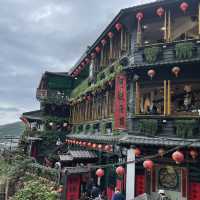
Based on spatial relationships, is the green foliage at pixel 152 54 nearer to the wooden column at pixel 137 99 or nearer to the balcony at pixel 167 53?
the balcony at pixel 167 53

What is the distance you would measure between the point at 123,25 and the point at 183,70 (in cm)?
515

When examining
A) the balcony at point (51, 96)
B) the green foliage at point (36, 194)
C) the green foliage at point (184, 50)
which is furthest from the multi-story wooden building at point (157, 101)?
the balcony at point (51, 96)

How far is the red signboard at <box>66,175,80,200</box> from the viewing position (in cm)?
1431

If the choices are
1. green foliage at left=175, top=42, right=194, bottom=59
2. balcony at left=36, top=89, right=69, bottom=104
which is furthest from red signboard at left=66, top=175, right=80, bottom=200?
balcony at left=36, top=89, right=69, bottom=104

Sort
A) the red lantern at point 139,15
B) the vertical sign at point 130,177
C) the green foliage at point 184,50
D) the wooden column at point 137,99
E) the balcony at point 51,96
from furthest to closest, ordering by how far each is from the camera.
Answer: the balcony at point 51,96
the red lantern at point 139,15
the wooden column at point 137,99
the vertical sign at point 130,177
the green foliage at point 184,50

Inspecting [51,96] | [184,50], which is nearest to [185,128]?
[184,50]

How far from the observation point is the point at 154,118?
45.2 feet

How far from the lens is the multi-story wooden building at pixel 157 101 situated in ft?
41.9

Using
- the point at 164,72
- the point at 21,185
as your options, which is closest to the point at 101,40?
the point at 164,72

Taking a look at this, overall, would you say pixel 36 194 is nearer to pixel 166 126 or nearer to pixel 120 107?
pixel 120 107

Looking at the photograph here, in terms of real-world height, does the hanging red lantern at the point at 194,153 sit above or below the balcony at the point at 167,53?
below

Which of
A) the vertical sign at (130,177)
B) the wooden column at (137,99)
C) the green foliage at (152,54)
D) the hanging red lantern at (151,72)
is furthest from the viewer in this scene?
the wooden column at (137,99)

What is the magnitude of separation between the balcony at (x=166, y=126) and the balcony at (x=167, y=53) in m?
2.67

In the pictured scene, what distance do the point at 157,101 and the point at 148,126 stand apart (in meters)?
1.83
